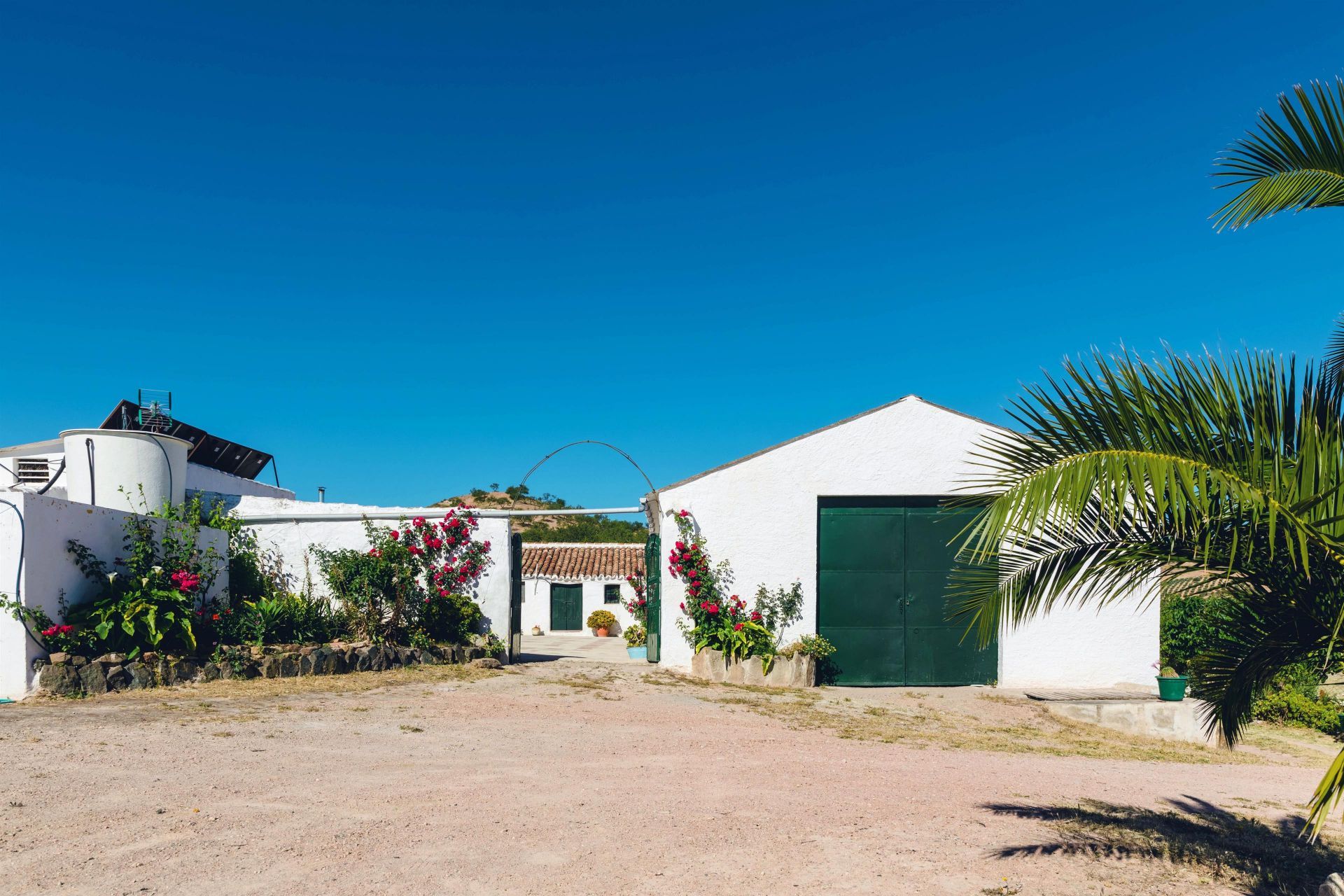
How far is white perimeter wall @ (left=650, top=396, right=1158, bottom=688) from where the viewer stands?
1273cm

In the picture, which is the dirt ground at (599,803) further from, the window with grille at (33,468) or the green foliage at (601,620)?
the green foliage at (601,620)

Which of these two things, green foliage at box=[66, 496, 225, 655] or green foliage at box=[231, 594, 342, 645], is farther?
green foliage at box=[231, 594, 342, 645]

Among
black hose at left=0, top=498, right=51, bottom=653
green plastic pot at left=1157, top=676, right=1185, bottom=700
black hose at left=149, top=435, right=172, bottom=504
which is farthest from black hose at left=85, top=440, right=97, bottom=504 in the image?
green plastic pot at left=1157, top=676, right=1185, bottom=700

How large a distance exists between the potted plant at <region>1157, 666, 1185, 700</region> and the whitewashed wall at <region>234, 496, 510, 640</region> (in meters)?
9.37

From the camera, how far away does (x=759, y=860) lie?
479cm

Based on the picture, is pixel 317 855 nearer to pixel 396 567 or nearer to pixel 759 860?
pixel 759 860

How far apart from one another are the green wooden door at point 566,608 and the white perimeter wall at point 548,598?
114 mm

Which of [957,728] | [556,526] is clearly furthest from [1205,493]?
[556,526]

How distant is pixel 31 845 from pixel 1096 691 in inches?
485

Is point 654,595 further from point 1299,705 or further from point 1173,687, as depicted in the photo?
point 1299,705

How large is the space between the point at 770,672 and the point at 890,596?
2.25 metres

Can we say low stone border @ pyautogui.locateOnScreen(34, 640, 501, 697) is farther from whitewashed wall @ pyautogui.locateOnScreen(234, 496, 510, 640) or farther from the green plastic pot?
the green plastic pot

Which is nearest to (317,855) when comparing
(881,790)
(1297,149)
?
(881,790)

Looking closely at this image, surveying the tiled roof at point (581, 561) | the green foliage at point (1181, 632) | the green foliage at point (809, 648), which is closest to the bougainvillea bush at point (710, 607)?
the green foliage at point (809, 648)
